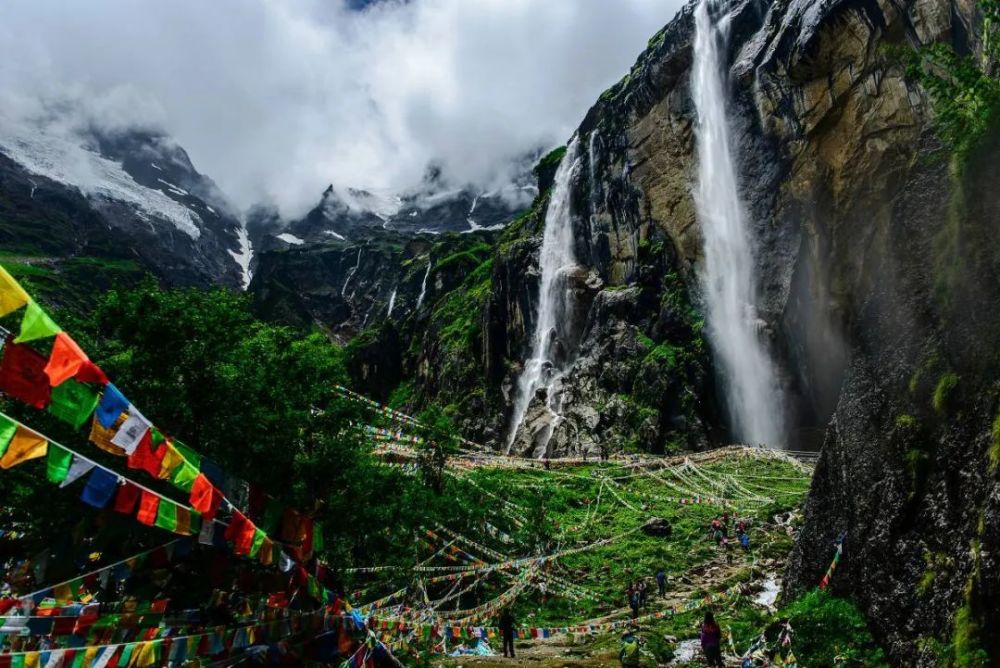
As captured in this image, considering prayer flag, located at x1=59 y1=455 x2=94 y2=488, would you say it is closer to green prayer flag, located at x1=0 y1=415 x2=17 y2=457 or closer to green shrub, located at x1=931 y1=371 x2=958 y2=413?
green prayer flag, located at x1=0 y1=415 x2=17 y2=457

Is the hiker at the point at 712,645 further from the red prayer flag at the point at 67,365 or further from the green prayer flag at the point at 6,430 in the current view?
the green prayer flag at the point at 6,430

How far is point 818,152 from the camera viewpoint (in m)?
40.8

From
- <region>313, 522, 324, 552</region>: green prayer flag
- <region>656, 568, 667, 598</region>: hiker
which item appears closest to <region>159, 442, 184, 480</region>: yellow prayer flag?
<region>313, 522, 324, 552</region>: green prayer flag

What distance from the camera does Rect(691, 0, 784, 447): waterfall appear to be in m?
43.2

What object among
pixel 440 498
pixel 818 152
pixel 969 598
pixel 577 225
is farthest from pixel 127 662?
pixel 577 225

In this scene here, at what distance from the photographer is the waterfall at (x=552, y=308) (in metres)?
59.8

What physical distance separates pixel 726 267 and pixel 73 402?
156 feet

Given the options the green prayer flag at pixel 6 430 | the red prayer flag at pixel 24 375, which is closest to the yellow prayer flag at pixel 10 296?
the red prayer flag at pixel 24 375

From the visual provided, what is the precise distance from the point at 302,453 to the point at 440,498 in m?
9.28

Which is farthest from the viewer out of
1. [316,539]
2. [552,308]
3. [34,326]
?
[552,308]

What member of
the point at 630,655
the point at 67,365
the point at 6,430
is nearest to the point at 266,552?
the point at 6,430

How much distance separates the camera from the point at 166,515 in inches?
265

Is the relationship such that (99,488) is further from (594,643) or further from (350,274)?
(350,274)

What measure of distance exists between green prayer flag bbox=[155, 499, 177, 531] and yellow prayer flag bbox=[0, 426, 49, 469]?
5.63 feet
